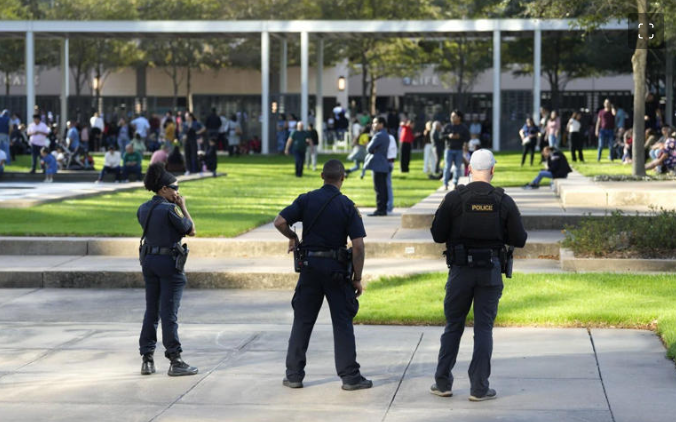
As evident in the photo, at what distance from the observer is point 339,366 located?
8977 millimetres

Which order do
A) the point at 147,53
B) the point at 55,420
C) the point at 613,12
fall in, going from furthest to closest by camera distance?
the point at 147,53 < the point at 613,12 < the point at 55,420

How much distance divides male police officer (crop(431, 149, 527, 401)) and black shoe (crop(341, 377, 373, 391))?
0.68 metres

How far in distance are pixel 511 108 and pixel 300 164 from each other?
16.6m

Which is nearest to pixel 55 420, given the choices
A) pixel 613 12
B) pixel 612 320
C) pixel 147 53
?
pixel 612 320

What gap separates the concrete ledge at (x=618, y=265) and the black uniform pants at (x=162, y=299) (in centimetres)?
638

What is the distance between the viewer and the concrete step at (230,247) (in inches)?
659

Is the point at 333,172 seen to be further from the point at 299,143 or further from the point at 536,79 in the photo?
the point at 536,79

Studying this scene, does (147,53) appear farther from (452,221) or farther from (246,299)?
(452,221)

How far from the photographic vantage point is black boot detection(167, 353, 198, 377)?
378 inches

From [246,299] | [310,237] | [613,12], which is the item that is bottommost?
[246,299]

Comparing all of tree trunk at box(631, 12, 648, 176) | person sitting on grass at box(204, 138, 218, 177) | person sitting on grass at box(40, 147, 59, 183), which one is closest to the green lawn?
tree trunk at box(631, 12, 648, 176)

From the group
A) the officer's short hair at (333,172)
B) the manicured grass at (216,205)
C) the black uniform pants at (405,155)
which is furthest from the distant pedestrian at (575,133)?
the officer's short hair at (333,172)

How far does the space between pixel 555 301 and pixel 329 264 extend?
4487mm

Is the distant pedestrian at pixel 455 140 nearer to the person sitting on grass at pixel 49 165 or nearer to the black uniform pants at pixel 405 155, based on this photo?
the black uniform pants at pixel 405 155
